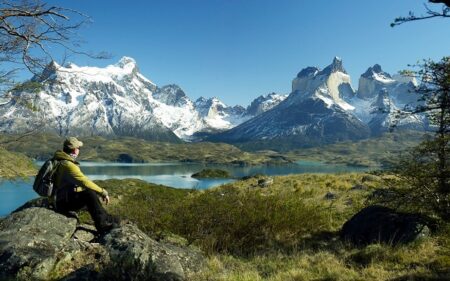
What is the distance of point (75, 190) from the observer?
1163cm

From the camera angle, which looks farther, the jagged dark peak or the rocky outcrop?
the jagged dark peak

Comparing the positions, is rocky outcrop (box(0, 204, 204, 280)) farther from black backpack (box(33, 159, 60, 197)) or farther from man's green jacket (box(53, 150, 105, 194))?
man's green jacket (box(53, 150, 105, 194))

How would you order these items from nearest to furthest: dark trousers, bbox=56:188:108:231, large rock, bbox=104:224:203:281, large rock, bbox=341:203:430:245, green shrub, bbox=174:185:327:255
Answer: large rock, bbox=104:224:203:281
dark trousers, bbox=56:188:108:231
large rock, bbox=341:203:430:245
green shrub, bbox=174:185:327:255

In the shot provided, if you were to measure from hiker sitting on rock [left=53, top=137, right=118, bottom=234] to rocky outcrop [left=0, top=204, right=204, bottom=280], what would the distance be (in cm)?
45

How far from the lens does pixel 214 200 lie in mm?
17625

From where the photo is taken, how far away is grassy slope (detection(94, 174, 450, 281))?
35.3 ft

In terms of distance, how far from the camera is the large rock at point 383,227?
13.6 metres

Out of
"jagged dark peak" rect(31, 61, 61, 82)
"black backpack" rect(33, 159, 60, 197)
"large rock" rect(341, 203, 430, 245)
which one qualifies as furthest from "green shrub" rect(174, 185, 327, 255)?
"jagged dark peak" rect(31, 61, 61, 82)

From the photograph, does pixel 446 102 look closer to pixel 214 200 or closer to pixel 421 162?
pixel 421 162

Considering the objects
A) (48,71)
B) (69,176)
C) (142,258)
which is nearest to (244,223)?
(69,176)

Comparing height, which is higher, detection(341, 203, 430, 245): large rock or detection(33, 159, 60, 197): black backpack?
detection(33, 159, 60, 197): black backpack

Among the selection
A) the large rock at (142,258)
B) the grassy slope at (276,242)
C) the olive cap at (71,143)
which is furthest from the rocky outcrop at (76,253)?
the olive cap at (71,143)

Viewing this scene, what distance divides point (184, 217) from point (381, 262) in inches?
292

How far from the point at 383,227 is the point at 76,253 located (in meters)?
9.97
